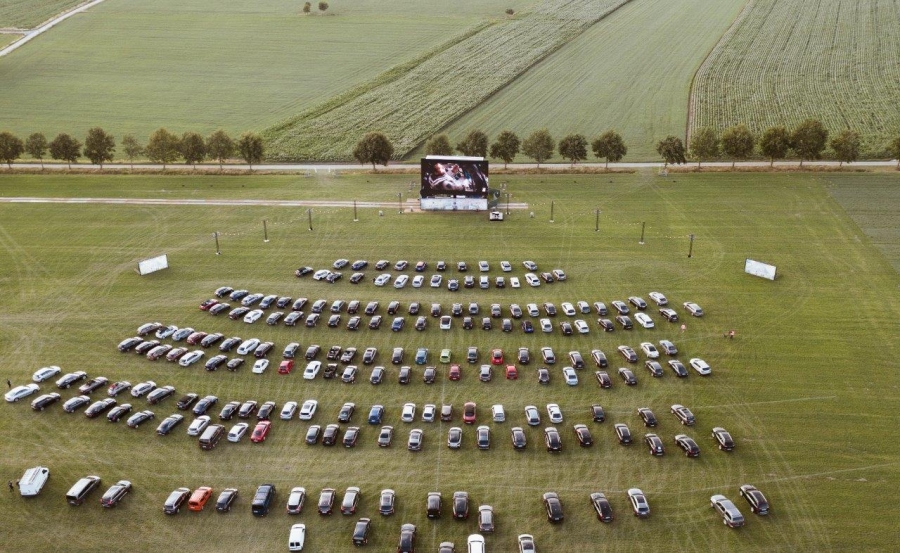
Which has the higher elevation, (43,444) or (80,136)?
(80,136)

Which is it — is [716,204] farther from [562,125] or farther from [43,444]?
[43,444]

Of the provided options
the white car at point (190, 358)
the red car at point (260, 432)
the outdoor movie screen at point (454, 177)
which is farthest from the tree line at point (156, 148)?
the red car at point (260, 432)

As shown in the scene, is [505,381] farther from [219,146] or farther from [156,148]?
[156,148]

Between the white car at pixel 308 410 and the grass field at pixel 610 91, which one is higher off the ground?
the grass field at pixel 610 91

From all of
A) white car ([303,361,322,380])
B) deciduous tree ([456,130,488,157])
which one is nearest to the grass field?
deciduous tree ([456,130,488,157])

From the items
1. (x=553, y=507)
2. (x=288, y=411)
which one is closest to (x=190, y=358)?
(x=288, y=411)

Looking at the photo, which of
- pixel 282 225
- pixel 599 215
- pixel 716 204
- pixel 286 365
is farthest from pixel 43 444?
pixel 716 204

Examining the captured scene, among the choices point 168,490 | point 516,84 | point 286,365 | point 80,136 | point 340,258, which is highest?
point 516,84

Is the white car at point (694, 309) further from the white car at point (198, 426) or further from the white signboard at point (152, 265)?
the white signboard at point (152, 265)
